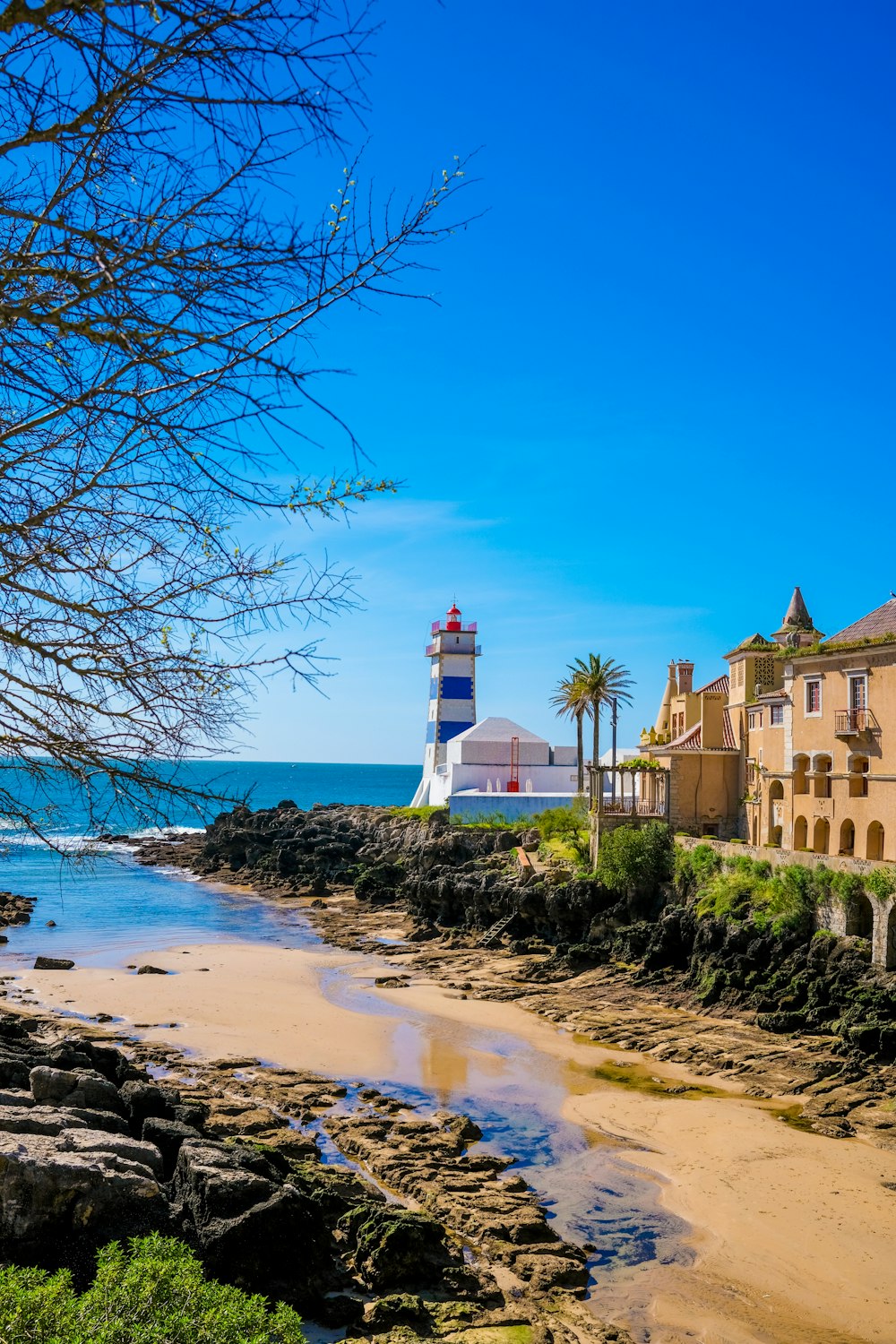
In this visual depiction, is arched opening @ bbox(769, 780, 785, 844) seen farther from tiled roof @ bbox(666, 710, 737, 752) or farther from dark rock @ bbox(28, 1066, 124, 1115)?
dark rock @ bbox(28, 1066, 124, 1115)

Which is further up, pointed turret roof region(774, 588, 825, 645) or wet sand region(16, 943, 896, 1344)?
pointed turret roof region(774, 588, 825, 645)

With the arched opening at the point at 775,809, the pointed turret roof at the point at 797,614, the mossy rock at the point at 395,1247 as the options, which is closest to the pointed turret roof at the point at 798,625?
the pointed turret roof at the point at 797,614

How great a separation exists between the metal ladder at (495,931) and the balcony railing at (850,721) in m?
12.7

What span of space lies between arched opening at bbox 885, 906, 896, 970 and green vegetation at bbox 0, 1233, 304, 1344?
56.8 feet

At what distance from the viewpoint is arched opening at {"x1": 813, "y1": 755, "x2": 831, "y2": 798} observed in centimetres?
2670

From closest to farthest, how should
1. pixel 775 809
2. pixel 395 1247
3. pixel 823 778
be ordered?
pixel 395 1247 < pixel 823 778 < pixel 775 809

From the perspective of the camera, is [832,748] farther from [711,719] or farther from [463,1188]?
[463,1188]

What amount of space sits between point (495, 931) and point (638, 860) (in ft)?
18.2

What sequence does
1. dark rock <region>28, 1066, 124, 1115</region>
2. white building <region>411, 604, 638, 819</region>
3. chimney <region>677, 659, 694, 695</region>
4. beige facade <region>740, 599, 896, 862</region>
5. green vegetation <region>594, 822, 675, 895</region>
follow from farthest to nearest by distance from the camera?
white building <region>411, 604, 638, 819</region>, chimney <region>677, 659, 694, 695</region>, green vegetation <region>594, 822, 675, 895</region>, beige facade <region>740, 599, 896, 862</region>, dark rock <region>28, 1066, 124, 1115</region>

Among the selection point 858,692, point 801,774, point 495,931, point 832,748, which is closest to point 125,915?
point 495,931

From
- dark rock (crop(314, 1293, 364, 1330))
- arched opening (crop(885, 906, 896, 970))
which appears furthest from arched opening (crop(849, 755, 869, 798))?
dark rock (crop(314, 1293, 364, 1330))

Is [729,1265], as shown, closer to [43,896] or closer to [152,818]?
[152,818]

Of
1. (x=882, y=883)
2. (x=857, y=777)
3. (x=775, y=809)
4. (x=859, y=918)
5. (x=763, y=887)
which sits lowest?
(x=859, y=918)

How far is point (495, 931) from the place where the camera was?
33.5m
